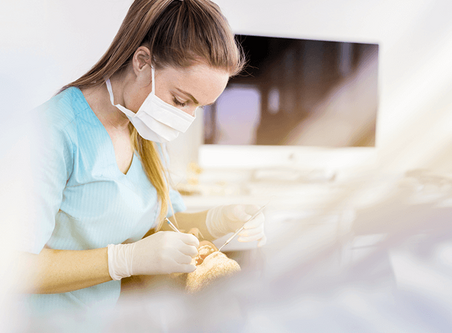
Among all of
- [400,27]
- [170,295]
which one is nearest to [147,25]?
[170,295]

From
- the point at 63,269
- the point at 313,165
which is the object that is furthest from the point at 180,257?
the point at 313,165

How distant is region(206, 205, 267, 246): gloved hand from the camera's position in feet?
2.48

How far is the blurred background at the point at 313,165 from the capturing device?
0.64m

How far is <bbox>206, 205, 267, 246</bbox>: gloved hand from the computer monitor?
321 mm

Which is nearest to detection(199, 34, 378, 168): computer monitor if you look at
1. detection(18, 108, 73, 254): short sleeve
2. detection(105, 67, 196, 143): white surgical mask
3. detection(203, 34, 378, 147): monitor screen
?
detection(203, 34, 378, 147): monitor screen

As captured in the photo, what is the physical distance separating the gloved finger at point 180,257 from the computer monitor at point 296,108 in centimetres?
51

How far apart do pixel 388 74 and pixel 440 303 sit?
0.76 metres

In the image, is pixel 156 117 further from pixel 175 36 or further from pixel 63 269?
pixel 63 269

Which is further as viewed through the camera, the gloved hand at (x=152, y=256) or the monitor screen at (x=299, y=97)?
the monitor screen at (x=299, y=97)

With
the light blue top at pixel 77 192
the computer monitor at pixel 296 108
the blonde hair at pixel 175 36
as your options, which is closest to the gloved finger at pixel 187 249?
the light blue top at pixel 77 192

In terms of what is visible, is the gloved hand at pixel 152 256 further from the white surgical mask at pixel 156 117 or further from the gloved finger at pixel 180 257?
the white surgical mask at pixel 156 117

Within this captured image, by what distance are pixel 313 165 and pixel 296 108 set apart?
221mm

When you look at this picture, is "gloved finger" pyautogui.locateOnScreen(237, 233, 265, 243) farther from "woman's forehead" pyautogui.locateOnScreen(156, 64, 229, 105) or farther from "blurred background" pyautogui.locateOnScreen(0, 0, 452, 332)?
"woman's forehead" pyautogui.locateOnScreen(156, 64, 229, 105)

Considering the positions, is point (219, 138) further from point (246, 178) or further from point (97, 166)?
point (97, 166)
